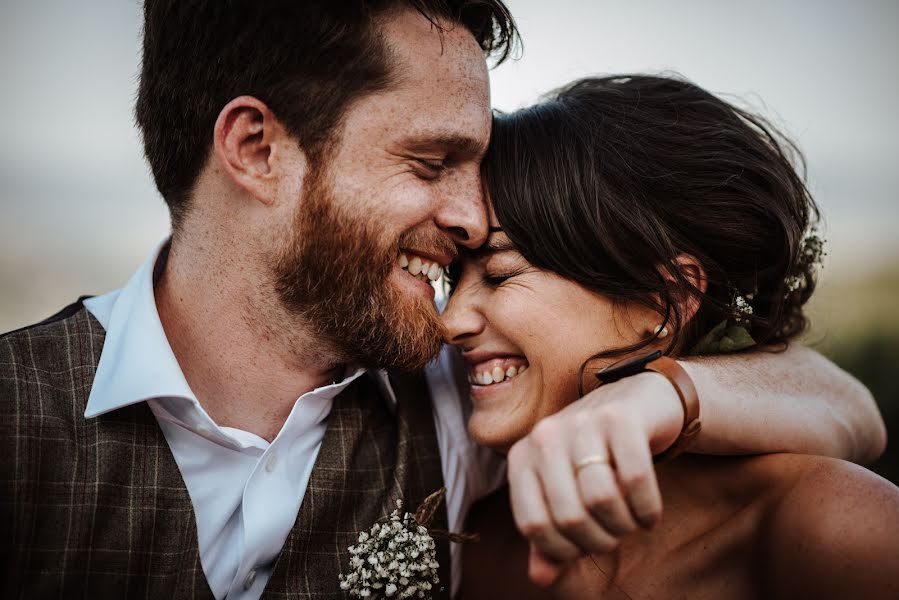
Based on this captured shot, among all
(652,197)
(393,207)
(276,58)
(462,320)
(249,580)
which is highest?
(276,58)

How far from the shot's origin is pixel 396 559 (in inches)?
82.9

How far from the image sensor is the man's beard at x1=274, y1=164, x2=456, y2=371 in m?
2.30

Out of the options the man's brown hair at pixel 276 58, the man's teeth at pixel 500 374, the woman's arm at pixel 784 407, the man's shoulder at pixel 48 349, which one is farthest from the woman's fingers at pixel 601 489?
the man's shoulder at pixel 48 349

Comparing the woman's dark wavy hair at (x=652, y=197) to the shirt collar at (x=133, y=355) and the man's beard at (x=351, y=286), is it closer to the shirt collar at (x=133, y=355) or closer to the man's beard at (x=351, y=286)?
the man's beard at (x=351, y=286)

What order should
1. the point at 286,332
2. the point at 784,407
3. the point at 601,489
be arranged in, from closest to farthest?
the point at 601,489 < the point at 784,407 < the point at 286,332

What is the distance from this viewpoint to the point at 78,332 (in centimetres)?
216

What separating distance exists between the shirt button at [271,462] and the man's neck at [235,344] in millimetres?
167

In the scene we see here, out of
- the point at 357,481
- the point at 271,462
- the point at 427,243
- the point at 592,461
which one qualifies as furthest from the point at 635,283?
the point at 271,462

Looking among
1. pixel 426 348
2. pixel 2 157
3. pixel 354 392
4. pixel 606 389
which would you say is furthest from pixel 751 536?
pixel 2 157

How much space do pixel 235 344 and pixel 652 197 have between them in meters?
1.54

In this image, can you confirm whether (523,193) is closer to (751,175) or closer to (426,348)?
(426,348)

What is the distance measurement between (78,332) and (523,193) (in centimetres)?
153

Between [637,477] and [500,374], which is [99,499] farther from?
[637,477]

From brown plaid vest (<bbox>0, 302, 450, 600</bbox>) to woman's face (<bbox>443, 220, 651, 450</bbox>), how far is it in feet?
1.67
